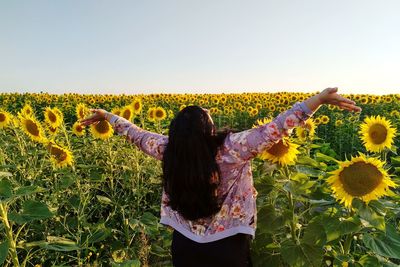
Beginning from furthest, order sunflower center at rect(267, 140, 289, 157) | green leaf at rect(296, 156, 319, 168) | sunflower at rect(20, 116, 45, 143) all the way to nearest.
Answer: sunflower at rect(20, 116, 45, 143) < green leaf at rect(296, 156, 319, 168) < sunflower center at rect(267, 140, 289, 157)

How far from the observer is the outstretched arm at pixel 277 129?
7.86 ft

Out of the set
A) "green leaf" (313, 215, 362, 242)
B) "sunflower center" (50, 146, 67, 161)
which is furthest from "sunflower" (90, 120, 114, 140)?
"green leaf" (313, 215, 362, 242)

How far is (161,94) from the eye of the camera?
20328mm

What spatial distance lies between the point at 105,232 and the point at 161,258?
A: 123cm

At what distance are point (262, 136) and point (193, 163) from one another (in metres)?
0.42

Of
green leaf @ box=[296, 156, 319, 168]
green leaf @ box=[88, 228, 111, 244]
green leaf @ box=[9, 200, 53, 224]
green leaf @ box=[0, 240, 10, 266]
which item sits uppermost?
green leaf @ box=[296, 156, 319, 168]

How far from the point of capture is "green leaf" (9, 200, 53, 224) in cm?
253

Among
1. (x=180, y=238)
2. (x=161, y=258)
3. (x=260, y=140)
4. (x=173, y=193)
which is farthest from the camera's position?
(x=161, y=258)

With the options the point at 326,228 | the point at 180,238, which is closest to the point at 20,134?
the point at 180,238

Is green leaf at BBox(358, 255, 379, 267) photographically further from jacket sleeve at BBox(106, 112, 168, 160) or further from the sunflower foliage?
jacket sleeve at BBox(106, 112, 168, 160)

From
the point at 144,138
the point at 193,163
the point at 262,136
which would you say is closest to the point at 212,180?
the point at 193,163

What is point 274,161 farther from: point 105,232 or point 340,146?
Answer: point 340,146

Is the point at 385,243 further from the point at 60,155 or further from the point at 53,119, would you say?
the point at 53,119

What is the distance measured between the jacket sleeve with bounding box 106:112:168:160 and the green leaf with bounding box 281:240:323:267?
1015 mm
